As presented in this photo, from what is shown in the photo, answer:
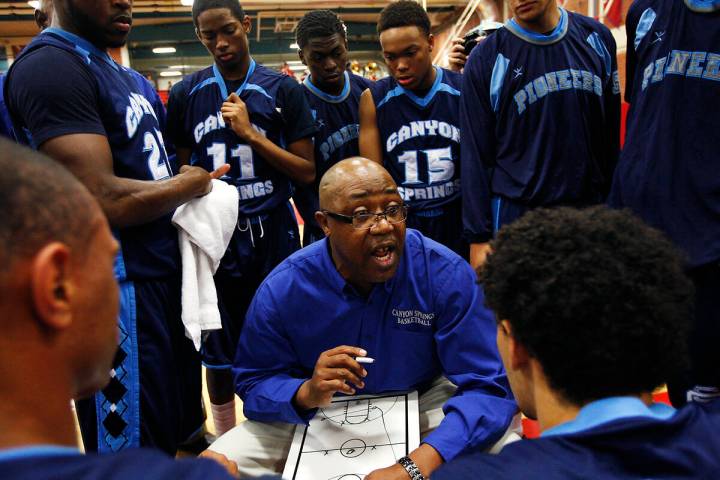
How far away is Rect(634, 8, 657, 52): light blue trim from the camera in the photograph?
1864mm

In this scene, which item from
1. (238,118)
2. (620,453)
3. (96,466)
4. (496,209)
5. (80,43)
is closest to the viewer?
(96,466)

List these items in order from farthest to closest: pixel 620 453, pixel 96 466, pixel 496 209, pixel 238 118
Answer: pixel 238 118, pixel 496 209, pixel 620 453, pixel 96 466

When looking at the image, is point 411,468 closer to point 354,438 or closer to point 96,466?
point 354,438

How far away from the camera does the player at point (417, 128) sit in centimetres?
263

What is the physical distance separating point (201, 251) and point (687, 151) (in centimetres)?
163

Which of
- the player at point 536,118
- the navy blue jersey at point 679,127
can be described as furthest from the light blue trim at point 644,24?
the player at point 536,118

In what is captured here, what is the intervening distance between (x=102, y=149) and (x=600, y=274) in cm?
140

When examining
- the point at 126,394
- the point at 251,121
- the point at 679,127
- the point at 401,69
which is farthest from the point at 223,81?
the point at 679,127

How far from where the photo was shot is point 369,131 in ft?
8.96

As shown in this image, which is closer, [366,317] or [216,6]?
[366,317]

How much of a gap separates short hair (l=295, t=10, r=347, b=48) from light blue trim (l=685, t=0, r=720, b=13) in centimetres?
162

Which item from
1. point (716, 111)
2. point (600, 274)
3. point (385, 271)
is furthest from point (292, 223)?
point (600, 274)

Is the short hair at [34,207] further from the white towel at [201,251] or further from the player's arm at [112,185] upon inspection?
the white towel at [201,251]

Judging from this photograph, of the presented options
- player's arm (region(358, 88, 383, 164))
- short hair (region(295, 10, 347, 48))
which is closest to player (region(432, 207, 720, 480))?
player's arm (region(358, 88, 383, 164))
